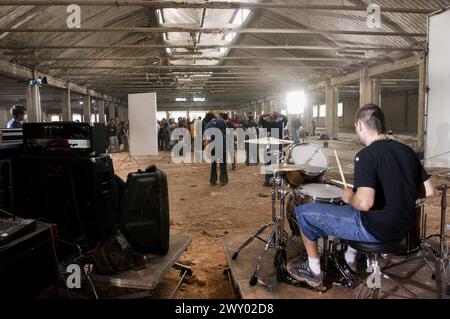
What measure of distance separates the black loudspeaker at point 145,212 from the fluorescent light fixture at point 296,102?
62.8 feet

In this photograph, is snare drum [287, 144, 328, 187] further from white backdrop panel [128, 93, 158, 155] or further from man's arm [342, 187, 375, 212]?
white backdrop panel [128, 93, 158, 155]

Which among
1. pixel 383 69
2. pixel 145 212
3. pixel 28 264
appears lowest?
pixel 28 264

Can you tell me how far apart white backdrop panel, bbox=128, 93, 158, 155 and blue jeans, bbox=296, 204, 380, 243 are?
744cm

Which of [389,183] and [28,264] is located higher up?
[389,183]

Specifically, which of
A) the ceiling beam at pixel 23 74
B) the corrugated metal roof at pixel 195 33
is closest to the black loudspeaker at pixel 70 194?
the corrugated metal roof at pixel 195 33

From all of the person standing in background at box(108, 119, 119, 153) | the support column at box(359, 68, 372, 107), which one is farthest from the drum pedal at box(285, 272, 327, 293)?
the person standing in background at box(108, 119, 119, 153)

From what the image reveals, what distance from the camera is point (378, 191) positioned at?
248 centimetres

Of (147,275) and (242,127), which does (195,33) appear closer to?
(242,127)

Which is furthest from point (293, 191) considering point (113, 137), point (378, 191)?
point (113, 137)

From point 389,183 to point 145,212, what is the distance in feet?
6.76

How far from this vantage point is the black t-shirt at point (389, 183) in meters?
2.41

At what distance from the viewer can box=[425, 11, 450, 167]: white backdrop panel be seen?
7.89 metres

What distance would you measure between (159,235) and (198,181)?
5612 millimetres

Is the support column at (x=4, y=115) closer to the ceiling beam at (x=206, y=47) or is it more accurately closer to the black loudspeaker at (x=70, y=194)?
A: the ceiling beam at (x=206, y=47)
